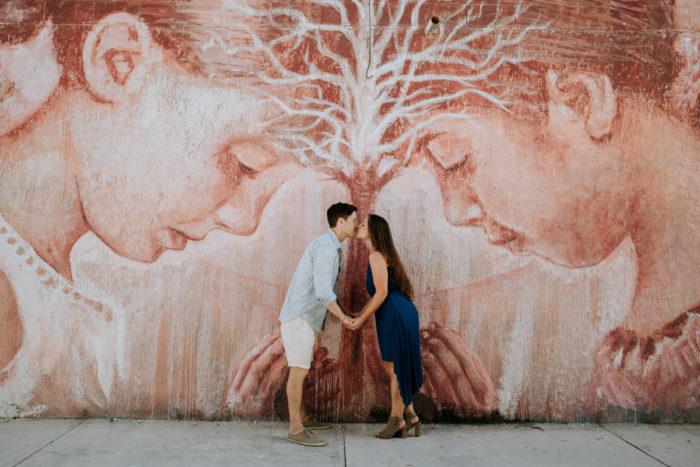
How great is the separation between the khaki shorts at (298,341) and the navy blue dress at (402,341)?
1.88 ft

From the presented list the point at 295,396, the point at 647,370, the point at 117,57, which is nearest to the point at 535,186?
the point at 647,370

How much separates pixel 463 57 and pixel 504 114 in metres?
0.64

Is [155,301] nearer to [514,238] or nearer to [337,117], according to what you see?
[337,117]

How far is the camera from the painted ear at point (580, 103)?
16.1ft

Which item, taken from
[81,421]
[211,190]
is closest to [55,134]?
[211,190]

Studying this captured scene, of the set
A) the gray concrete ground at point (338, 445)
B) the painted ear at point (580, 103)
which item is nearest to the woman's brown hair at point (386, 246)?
the gray concrete ground at point (338, 445)

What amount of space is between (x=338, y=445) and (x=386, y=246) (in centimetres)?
157

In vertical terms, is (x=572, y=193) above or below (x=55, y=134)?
below

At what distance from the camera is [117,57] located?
4.82 metres

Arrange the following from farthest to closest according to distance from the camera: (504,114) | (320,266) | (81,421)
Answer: (504,114) → (81,421) → (320,266)

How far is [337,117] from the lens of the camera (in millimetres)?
4824

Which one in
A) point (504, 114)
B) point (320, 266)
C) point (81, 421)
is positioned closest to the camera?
point (320, 266)

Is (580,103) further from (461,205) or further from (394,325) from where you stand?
(394,325)

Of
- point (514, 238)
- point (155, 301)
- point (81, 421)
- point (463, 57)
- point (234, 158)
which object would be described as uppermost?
point (463, 57)
